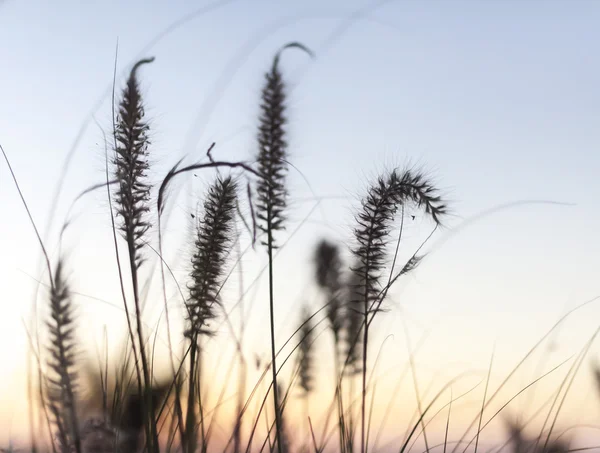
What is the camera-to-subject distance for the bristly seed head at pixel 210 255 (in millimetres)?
2398

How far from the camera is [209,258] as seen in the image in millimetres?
2418

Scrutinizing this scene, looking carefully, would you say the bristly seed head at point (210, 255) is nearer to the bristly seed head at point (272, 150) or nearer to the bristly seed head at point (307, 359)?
the bristly seed head at point (272, 150)

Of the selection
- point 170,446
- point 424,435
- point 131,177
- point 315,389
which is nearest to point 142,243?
point 131,177

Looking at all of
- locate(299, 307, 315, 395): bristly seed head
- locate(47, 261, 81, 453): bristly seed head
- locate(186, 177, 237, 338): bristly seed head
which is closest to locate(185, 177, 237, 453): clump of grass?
locate(186, 177, 237, 338): bristly seed head

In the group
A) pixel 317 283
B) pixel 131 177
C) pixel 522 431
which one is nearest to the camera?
pixel 131 177

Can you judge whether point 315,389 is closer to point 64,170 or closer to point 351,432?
point 351,432

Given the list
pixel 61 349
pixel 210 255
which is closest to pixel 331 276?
pixel 210 255

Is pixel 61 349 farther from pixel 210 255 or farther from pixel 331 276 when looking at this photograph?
pixel 331 276

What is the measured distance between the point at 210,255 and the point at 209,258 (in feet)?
0.03

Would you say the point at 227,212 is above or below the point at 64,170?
below

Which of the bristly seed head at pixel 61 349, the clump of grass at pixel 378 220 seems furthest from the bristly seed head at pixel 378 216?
the bristly seed head at pixel 61 349

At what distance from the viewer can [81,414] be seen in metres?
2.11

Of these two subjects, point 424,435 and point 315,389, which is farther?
point 315,389

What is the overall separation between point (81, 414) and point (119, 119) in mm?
867
